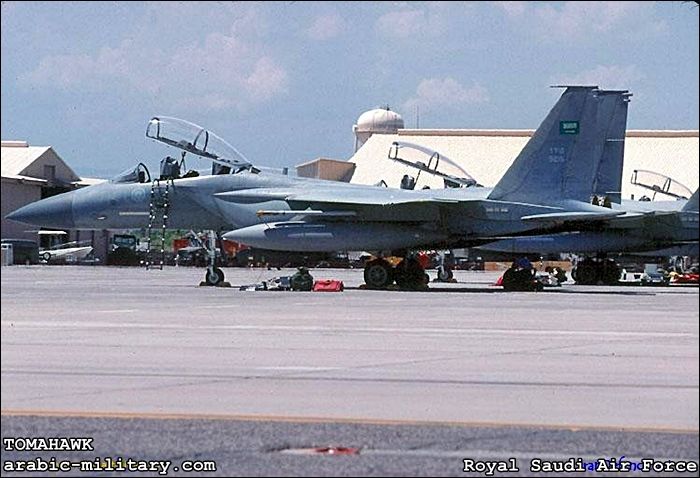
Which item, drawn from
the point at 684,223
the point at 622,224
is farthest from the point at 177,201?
the point at 684,223

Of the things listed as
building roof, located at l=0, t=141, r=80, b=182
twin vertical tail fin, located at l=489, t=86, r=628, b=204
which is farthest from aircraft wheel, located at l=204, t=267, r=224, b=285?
building roof, located at l=0, t=141, r=80, b=182

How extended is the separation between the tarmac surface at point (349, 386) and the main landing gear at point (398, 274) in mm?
11684

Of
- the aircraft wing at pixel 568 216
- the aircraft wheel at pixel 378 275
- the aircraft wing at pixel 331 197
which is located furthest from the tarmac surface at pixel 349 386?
the aircraft wheel at pixel 378 275

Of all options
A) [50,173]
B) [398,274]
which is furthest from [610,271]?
[50,173]

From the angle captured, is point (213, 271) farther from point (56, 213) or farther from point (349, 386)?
point (349, 386)

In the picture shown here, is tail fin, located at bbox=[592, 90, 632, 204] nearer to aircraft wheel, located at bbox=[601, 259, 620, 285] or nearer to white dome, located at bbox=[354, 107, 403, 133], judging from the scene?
aircraft wheel, located at bbox=[601, 259, 620, 285]

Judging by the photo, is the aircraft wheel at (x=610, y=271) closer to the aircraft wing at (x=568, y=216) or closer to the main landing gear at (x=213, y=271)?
the aircraft wing at (x=568, y=216)

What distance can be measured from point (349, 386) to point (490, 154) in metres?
67.3

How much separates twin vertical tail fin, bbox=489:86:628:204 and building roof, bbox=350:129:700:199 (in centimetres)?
2503

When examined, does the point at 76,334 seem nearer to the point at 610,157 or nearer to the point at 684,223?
the point at 684,223

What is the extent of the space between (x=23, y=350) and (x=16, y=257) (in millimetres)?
41222

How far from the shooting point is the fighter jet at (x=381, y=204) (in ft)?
105

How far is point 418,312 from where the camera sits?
22.4m

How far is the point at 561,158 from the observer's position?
1264 inches
